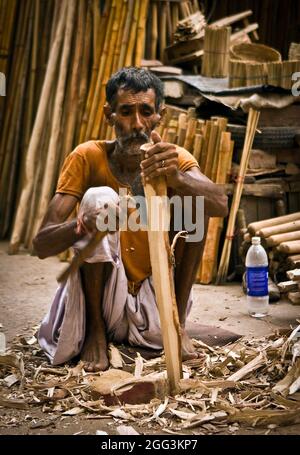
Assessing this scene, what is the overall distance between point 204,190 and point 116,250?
1.65 feet

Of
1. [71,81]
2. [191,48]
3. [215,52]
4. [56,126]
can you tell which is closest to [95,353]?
[56,126]

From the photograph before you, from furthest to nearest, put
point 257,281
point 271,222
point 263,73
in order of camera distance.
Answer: point 263,73 → point 271,222 → point 257,281

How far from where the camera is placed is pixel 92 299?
3.41 metres

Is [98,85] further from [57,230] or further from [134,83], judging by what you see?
[57,230]

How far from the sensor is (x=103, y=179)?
3578 mm

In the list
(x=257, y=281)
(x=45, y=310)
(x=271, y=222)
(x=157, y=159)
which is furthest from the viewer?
(x=271, y=222)

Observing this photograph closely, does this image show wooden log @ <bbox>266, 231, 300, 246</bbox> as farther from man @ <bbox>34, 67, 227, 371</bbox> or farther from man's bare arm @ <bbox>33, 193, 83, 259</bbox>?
→ man's bare arm @ <bbox>33, 193, 83, 259</bbox>

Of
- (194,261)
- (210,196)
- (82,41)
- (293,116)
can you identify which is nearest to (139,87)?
(210,196)

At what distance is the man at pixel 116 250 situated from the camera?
3354 mm

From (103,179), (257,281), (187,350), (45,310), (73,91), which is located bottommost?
(45,310)

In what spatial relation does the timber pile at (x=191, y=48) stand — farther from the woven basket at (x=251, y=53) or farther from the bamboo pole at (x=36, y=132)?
the bamboo pole at (x=36, y=132)

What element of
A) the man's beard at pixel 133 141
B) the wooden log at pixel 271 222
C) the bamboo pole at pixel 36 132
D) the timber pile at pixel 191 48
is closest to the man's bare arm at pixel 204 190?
the man's beard at pixel 133 141

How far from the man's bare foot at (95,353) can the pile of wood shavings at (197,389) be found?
0.05 metres

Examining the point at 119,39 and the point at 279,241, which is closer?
the point at 279,241
